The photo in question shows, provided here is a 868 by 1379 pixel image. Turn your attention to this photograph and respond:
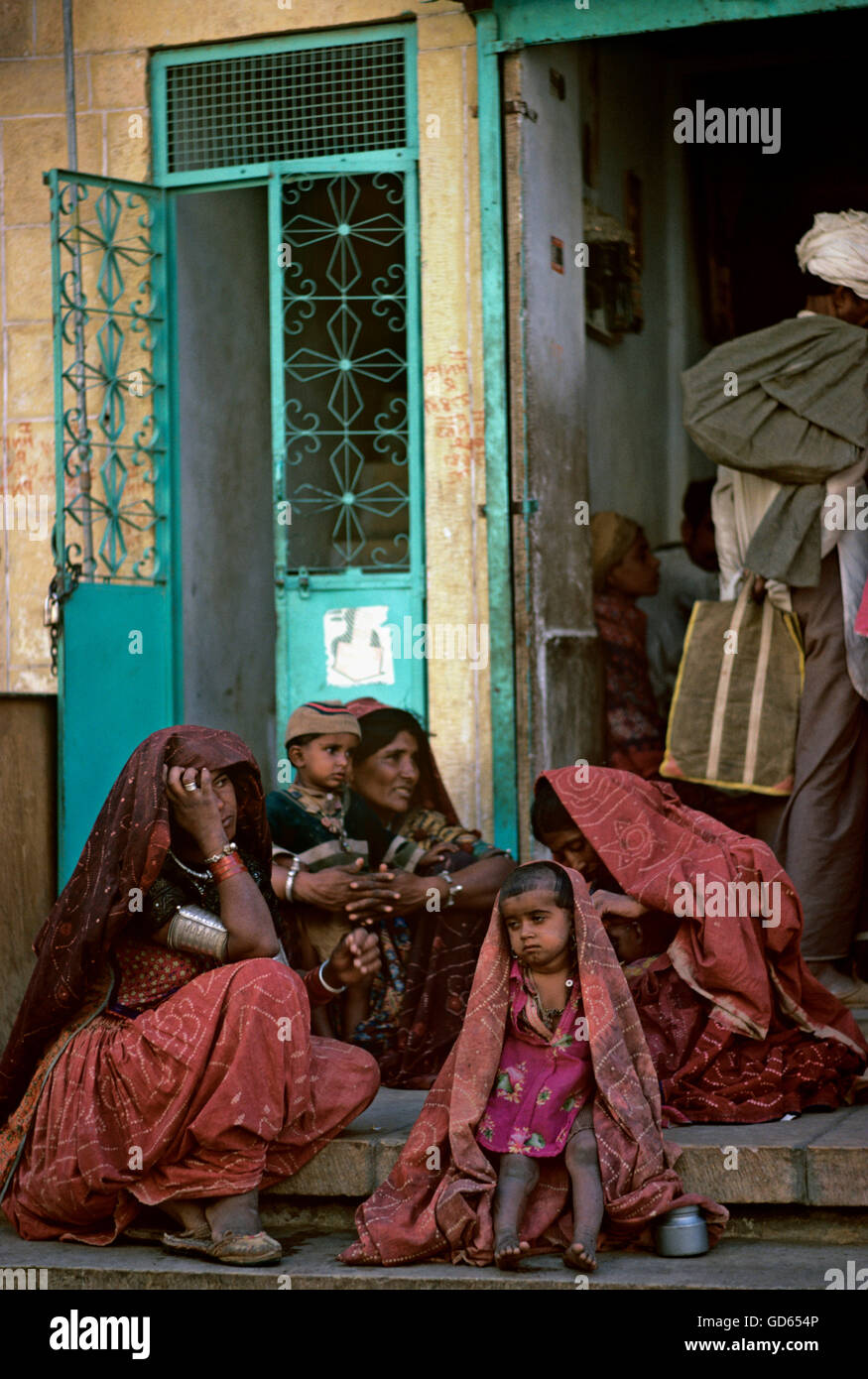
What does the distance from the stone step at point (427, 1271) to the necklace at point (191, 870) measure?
86 cm

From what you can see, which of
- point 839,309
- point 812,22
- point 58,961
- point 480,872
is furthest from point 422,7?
point 58,961

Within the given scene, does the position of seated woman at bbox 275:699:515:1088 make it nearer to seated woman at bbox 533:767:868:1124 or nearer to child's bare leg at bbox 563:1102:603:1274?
seated woman at bbox 533:767:868:1124

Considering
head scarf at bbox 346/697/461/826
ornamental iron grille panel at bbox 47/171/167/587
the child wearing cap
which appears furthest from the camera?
ornamental iron grille panel at bbox 47/171/167/587

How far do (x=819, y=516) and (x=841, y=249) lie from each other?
83 centimetres

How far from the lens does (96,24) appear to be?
6719 millimetres

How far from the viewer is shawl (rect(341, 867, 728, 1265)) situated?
411cm

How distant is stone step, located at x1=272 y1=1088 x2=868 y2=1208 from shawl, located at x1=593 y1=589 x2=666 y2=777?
6.95 ft

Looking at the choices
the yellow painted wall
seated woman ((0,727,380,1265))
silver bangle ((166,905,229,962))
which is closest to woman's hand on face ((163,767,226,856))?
seated woman ((0,727,380,1265))

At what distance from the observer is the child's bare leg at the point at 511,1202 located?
3953mm

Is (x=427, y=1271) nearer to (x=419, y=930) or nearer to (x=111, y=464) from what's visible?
(x=419, y=930)

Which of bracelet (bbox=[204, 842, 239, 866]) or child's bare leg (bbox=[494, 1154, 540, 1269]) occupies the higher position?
bracelet (bbox=[204, 842, 239, 866])

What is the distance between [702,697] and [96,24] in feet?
10.6

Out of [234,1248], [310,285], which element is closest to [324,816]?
[234,1248]

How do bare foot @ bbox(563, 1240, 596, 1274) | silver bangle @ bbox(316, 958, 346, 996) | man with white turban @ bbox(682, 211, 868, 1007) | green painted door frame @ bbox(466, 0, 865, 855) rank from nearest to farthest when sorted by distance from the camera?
1. bare foot @ bbox(563, 1240, 596, 1274)
2. silver bangle @ bbox(316, 958, 346, 996)
3. man with white turban @ bbox(682, 211, 868, 1007)
4. green painted door frame @ bbox(466, 0, 865, 855)
